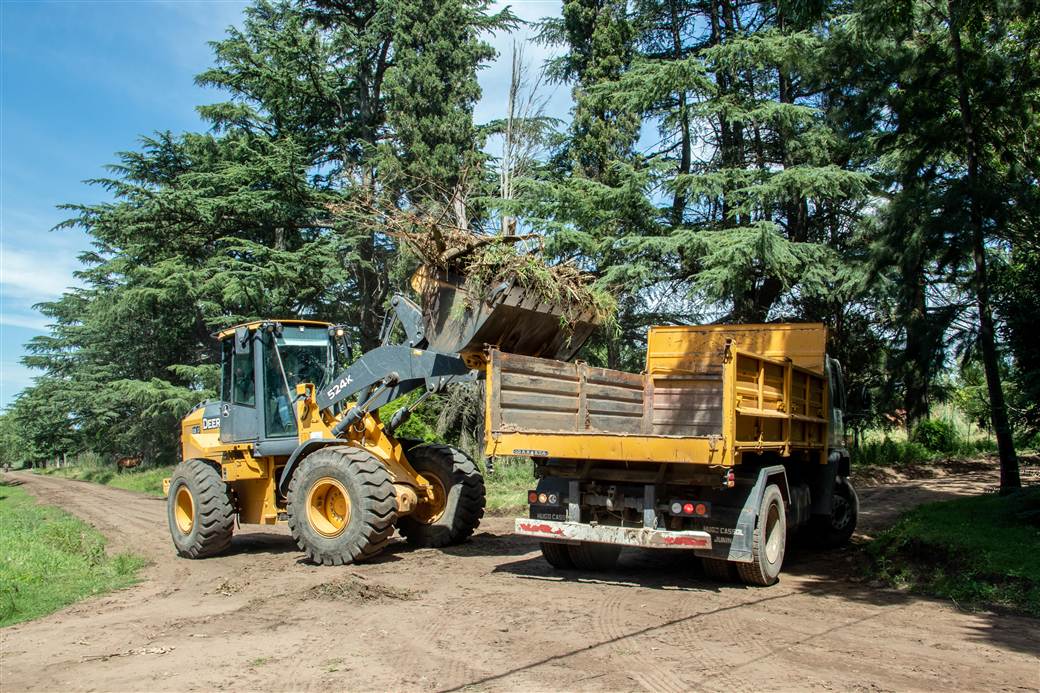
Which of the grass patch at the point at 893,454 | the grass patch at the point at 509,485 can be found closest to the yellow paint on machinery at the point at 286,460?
the grass patch at the point at 509,485

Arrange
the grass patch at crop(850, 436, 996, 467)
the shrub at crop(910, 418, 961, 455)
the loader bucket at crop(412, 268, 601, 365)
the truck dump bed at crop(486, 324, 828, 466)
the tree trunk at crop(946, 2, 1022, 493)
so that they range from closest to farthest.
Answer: the truck dump bed at crop(486, 324, 828, 466) → the loader bucket at crop(412, 268, 601, 365) → the tree trunk at crop(946, 2, 1022, 493) → the grass patch at crop(850, 436, 996, 467) → the shrub at crop(910, 418, 961, 455)

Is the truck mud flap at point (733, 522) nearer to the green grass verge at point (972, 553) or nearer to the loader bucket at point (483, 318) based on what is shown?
the green grass verge at point (972, 553)

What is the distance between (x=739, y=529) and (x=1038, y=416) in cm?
527

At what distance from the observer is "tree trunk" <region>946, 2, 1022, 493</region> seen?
12.1m

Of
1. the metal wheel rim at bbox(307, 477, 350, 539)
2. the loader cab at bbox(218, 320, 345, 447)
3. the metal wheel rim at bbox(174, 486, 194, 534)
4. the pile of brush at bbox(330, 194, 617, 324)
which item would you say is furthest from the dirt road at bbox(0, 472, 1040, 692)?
the pile of brush at bbox(330, 194, 617, 324)

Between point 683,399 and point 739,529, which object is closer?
point 739,529

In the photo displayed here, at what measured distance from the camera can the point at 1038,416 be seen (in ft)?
34.3

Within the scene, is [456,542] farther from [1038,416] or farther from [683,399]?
[1038,416]

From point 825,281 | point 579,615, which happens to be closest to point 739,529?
point 579,615

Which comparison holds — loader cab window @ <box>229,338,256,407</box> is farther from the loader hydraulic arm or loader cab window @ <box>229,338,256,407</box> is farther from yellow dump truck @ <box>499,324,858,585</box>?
yellow dump truck @ <box>499,324,858,585</box>

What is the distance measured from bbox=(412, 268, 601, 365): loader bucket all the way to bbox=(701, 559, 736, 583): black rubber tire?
3220 mm

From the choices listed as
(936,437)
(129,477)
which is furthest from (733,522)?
(129,477)

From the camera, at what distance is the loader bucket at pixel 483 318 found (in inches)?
362

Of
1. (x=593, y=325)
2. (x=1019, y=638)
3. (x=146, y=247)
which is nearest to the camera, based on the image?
(x=1019, y=638)
